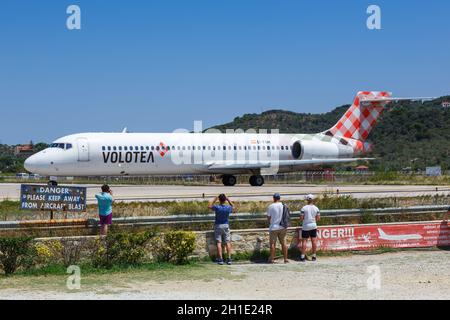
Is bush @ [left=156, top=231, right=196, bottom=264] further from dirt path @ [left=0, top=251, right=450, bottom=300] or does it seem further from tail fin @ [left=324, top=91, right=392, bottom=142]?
tail fin @ [left=324, top=91, right=392, bottom=142]

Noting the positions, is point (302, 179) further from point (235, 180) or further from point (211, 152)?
point (211, 152)

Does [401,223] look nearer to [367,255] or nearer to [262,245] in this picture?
[367,255]

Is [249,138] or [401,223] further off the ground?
[249,138]

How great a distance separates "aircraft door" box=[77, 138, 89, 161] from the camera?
36625 mm

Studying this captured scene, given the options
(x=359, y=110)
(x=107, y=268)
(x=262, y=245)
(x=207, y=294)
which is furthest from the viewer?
(x=359, y=110)

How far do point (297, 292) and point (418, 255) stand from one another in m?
6.46

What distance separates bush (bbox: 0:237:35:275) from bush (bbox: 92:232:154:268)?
1458mm

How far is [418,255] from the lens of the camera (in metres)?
17.9

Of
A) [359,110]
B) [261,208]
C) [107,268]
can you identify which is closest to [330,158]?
[359,110]

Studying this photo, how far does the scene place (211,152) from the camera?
4181 centimetres

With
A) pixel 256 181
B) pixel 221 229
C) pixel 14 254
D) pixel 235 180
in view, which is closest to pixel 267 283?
pixel 221 229

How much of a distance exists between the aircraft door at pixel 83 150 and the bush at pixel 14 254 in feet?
73.9

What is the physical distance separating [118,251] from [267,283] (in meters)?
3.56

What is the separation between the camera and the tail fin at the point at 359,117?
47.2 m
